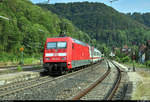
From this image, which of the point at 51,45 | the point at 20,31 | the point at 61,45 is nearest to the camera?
the point at 61,45

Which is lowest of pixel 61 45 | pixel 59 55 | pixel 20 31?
pixel 59 55

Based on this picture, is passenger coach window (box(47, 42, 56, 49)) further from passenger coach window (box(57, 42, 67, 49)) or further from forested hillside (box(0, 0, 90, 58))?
forested hillside (box(0, 0, 90, 58))

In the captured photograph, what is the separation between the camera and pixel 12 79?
41.0ft

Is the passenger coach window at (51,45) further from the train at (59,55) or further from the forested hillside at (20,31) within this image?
the forested hillside at (20,31)

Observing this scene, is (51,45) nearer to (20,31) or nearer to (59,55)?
(59,55)

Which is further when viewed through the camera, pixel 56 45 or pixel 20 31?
pixel 20 31

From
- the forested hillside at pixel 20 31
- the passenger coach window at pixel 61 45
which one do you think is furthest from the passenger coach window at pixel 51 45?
the forested hillside at pixel 20 31

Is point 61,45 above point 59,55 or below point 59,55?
above

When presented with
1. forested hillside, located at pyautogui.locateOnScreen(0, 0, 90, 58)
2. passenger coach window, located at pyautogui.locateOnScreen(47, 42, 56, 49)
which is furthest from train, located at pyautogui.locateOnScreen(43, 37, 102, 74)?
forested hillside, located at pyautogui.locateOnScreen(0, 0, 90, 58)

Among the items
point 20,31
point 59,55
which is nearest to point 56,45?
point 59,55

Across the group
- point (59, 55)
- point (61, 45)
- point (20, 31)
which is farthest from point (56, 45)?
point (20, 31)

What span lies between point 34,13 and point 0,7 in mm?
17041

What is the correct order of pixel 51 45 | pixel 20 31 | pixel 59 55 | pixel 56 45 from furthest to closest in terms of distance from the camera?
1. pixel 20 31
2. pixel 51 45
3. pixel 56 45
4. pixel 59 55

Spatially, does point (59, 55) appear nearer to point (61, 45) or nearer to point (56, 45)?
point (61, 45)
